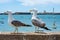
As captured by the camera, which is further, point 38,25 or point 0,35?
point 38,25

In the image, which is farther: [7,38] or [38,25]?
[38,25]

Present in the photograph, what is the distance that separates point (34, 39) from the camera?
8.82 m

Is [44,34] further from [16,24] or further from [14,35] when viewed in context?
[16,24]

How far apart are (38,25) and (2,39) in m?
2.12

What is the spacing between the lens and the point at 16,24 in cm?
1063

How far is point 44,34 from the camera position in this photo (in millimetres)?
8898

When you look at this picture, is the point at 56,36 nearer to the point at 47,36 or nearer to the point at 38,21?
the point at 47,36

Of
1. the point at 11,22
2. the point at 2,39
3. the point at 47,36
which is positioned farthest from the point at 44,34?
the point at 11,22

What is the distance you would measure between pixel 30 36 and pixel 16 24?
1.95 meters

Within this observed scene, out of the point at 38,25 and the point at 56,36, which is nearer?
the point at 56,36

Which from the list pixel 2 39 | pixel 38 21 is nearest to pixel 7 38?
pixel 2 39

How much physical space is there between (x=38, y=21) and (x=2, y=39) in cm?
227

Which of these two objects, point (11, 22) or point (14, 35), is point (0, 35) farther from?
point (11, 22)

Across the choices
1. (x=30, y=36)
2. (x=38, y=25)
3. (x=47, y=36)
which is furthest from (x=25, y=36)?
(x=38, y=25)
